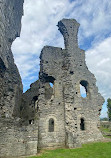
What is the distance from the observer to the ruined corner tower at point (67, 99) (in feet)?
33.0

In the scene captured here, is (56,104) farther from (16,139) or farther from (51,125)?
(16,139)

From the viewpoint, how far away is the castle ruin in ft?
25.5

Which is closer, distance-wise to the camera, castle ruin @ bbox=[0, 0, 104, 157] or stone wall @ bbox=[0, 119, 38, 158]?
stone wall @ bbox=[0, 119, 38, 158]

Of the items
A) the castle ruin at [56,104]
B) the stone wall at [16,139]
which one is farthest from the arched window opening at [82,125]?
the stone wall at [16,139]

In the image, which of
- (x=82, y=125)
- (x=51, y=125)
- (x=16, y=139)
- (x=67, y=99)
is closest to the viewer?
(x=16, y=139)

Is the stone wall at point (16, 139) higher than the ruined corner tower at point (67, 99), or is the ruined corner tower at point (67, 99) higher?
the ruined corner tower at point (67, 99)

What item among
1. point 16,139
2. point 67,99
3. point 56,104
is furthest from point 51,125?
point 16,139

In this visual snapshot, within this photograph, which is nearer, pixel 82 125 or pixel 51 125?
pixel 51 125

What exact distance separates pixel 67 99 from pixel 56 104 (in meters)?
1.13

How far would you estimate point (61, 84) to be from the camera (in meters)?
12.0

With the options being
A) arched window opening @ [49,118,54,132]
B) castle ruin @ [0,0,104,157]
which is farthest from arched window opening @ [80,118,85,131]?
arched window opening @ [49,118,54,132]

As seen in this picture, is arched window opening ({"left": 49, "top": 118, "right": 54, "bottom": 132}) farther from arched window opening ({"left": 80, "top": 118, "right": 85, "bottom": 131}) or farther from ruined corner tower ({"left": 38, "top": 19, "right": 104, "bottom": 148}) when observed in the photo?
arched window opening ({"left": 80, "top": 118, "right": 85, "bottom": 131})

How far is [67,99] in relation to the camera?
11094 millimetres

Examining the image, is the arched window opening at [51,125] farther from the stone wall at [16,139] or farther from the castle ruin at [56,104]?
the stone wall at [16,139]
